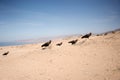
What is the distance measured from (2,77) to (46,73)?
9.29ft

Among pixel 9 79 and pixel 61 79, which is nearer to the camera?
pixel 61 79

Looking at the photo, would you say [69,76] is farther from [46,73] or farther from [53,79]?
[46,73]

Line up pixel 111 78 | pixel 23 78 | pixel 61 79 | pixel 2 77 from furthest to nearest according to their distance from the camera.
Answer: pixel 2 77 → pixel 23 78 → pixel 61 79 → pixel 111 78

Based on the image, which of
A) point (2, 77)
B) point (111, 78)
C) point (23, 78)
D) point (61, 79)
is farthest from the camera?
point (2, 77)

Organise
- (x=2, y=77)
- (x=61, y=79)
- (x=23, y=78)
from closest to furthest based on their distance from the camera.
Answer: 1. (x=61, y=79)
2. (x=23, y=78)
3. (x=2, y=77)

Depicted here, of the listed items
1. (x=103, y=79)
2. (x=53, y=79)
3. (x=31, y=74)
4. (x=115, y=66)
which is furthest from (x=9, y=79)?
(x=115, y=66)

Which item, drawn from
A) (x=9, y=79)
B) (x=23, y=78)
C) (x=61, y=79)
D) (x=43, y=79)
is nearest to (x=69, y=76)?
(x=61, y=79)

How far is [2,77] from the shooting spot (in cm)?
697

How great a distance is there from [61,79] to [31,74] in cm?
217

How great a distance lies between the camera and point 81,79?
5.77 meters

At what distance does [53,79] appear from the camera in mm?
6090

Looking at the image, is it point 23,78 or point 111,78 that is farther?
point 23,78

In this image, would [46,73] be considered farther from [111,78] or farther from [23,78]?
[111,78]

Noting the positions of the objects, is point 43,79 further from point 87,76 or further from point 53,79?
point 87,76
